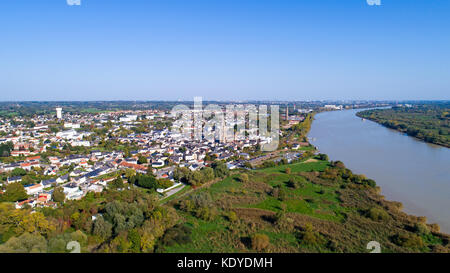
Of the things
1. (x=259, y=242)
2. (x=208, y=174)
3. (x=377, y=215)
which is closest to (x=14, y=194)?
(x=208, y=174)

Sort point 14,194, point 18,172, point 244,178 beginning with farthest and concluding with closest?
point 18,172, point 244,178, point 14,194

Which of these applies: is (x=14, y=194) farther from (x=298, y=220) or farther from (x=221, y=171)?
(x=298, y=220)

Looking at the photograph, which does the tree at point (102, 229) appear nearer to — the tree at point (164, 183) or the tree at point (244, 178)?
the tree at point (164, 183)

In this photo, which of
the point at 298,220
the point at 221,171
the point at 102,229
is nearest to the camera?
the point at 102,229

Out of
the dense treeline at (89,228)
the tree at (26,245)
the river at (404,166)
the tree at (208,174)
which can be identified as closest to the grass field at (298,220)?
the tree at (208,174)

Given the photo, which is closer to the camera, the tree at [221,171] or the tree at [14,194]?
the tree at [14,194]

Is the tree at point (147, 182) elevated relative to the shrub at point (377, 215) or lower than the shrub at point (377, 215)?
elevated

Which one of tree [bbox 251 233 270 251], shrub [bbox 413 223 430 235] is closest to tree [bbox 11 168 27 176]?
tree [bbox 251 233 270 251]
